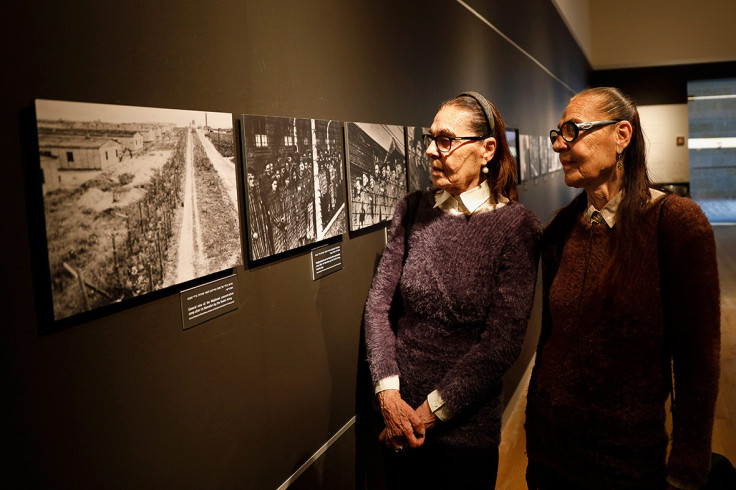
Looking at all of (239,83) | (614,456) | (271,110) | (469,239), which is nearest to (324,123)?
(271,110)

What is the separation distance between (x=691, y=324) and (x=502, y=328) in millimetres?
619

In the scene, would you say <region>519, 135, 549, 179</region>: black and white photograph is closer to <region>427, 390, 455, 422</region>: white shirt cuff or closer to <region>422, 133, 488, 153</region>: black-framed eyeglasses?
<region>422, 133, 488, 153</region>: black-framed eyeglasses

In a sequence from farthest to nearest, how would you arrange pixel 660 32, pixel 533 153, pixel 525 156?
pixel 660 32 → pixel 533 153 → pixel 525 156

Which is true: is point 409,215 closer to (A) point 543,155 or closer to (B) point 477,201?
(B) point 477,201

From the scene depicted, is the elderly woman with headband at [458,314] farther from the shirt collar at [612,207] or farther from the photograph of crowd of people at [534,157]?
the photograph of crowd of people at [534,157]

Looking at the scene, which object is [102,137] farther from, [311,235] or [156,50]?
[311,235]

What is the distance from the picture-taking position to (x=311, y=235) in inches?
90.7

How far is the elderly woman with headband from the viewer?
2102mm

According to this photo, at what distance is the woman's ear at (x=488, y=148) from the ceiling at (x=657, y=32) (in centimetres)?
1155

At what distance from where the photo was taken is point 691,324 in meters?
1.64

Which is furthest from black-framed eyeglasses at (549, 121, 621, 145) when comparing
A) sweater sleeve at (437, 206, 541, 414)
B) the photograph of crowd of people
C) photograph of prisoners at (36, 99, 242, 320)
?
the photograph of crowd of people

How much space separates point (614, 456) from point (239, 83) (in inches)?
65.1

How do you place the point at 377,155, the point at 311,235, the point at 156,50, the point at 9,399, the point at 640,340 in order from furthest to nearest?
the point at 377,155 < the point at 311,235 < the point at 640,340 < the point at 156,50 < the point at 9,399

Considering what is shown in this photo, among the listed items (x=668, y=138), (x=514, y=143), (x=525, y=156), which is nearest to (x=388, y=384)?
(x=514, y=143)
